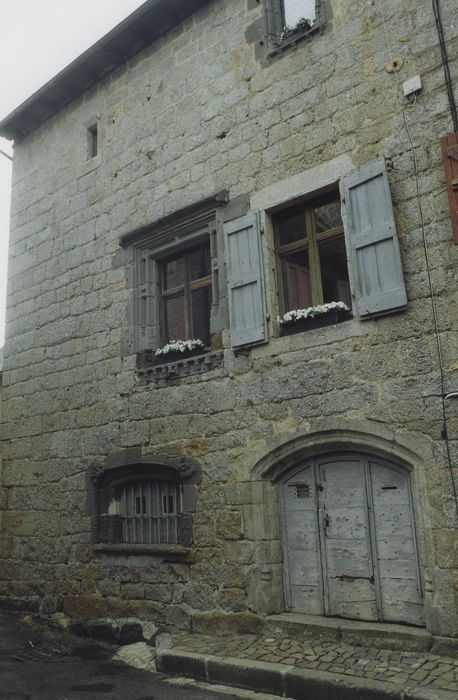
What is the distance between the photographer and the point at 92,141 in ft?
29.1

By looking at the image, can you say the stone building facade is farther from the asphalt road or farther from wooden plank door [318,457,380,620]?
the asphalt road

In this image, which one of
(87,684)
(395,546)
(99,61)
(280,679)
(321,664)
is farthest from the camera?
(99,61)

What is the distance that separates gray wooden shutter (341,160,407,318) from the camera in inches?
211

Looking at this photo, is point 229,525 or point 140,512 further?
point 140,512

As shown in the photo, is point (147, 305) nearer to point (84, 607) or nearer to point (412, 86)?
point (84, 607)

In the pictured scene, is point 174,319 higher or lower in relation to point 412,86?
lower

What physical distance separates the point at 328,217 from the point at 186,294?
2016mm

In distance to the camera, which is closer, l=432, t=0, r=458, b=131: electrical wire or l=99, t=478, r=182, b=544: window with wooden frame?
l=432, t=0, r=458, b=131: electrical wire

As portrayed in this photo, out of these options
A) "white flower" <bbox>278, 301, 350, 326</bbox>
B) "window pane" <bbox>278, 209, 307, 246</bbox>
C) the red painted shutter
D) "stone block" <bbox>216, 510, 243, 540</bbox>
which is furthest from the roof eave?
"stone block" <bbox>216, 510, 243, 540</bbox>

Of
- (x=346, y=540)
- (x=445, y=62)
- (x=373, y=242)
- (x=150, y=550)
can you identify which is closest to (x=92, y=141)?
(x=373, y=242)

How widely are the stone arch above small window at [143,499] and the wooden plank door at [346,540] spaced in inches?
58.4

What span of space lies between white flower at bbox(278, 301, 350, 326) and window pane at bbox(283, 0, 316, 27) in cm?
322

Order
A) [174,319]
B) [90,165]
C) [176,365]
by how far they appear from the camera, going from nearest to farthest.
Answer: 1. [176,365]
2. [174,319]
3. [90,165]

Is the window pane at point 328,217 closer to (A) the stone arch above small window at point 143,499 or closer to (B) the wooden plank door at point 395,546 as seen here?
(B) the wooden plank door at point 395,546
